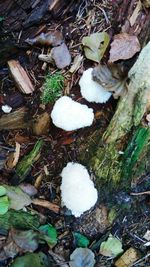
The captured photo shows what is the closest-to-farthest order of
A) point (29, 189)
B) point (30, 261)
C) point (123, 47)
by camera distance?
point (123, 47), point (30, 261), point (29, 189)

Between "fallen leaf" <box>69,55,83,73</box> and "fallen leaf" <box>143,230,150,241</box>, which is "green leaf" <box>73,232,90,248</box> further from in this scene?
"fallen leaf" <box>69,55,83,73</box>

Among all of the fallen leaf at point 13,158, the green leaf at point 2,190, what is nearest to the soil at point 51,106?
the fallen leaf at point 13,158

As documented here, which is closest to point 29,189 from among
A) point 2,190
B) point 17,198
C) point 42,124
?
point 17,198

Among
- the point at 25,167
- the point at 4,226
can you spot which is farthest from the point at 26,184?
the point at 4,226

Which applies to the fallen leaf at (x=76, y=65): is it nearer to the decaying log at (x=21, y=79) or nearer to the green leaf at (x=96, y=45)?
the green leaf at (x=96, y=45)

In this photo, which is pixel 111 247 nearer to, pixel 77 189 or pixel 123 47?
pixel 77 189

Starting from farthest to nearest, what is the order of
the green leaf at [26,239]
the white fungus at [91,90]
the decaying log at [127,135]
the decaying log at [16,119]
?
1. the decaying log at [16,119]
2. the green leaf at [26,239]
3. the white fungus at [91,90]
4. the decaying log at [127,135]

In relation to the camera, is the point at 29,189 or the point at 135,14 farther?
the point at 29,189
